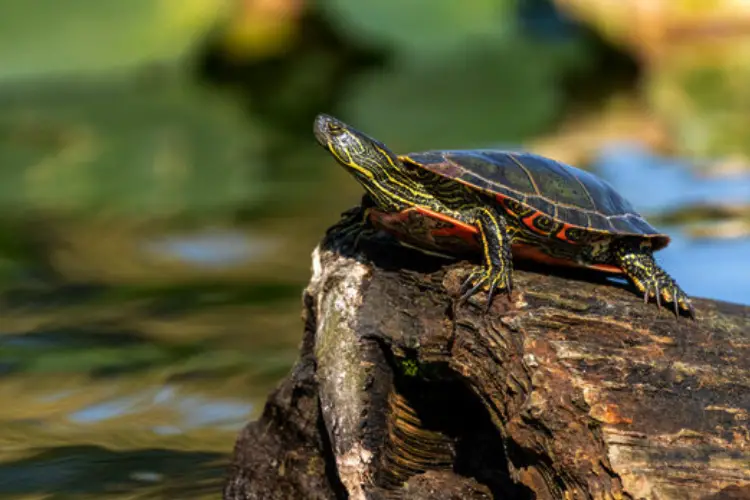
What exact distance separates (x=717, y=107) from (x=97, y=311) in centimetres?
657

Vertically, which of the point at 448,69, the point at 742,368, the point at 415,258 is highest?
the point at 448,69

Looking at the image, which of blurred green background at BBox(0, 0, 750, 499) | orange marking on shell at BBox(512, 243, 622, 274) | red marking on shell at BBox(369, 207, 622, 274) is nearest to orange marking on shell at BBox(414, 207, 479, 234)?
red marking on shell at BBox(369, 207, 622, 274)

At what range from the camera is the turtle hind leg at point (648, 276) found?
7.84 feet

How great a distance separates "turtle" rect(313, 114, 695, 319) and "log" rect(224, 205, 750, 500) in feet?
0.18

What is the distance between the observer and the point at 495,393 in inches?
86.1

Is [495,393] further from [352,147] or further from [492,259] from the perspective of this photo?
[352,147]

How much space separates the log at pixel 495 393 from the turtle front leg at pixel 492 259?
34 mm

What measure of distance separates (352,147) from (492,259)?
0.46m

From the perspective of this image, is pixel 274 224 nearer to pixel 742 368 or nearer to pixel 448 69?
pixel 742 368

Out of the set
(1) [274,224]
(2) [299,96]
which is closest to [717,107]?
(2) [299,96]

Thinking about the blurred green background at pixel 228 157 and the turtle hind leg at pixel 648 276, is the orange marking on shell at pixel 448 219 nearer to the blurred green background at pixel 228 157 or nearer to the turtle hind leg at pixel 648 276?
the turtle hind leg at pixel 648 276

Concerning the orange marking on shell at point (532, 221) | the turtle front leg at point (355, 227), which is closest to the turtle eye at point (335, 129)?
the turtle front leg at point (355, 227)

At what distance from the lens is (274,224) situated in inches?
226

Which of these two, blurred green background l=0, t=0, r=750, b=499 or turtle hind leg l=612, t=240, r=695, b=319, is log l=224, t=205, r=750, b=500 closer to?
turtle hind leg l=612, t=240, r=695, b=319
